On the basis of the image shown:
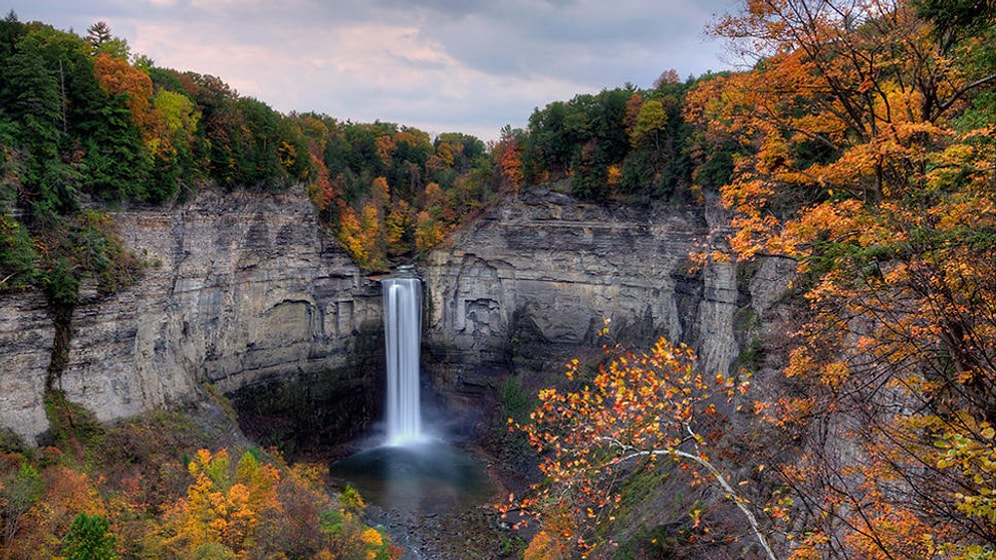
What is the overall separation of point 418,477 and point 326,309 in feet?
43.4

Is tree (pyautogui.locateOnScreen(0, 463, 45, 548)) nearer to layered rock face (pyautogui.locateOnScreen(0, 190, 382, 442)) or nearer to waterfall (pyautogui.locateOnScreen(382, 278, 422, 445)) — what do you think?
layered rock face (pyautogui.locateOnScreen(0, 190, 382, 442))

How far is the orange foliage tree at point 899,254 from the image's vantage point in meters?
5.71

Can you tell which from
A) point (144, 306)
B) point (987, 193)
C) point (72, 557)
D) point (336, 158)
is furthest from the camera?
point (336, 158)

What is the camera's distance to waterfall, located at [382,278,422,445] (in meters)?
43.6

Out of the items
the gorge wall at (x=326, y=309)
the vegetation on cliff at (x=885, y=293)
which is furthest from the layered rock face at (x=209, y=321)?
the vegetation on cliff at (x=885, y=293)

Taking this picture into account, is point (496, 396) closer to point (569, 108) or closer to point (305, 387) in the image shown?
point (305, 387)

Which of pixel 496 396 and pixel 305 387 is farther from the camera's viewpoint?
pixel 496 396

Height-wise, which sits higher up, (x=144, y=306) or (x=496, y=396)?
(x=144, y=306)

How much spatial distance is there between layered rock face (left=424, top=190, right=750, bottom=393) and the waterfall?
70.0 inches

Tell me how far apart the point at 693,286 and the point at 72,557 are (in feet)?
94.4

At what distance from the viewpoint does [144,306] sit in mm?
26641

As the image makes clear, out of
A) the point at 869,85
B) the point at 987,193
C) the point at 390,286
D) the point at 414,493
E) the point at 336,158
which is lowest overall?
the point at 414,493

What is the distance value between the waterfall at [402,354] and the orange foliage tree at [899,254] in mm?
36050

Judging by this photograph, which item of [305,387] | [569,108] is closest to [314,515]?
[305,387]
